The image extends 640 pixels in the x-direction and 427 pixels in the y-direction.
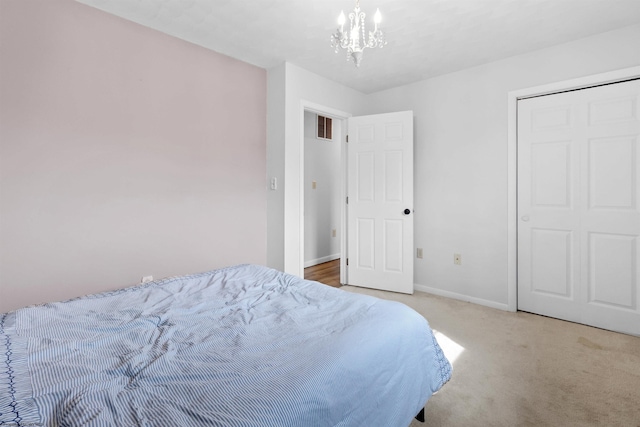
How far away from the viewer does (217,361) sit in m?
0.99

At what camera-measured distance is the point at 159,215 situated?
2549 millimetres

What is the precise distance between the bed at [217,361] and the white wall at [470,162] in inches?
80.4

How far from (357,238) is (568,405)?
2419mm

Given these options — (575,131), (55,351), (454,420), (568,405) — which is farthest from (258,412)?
(575,131)

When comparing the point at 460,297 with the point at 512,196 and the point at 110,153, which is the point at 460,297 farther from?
the point at 110,153

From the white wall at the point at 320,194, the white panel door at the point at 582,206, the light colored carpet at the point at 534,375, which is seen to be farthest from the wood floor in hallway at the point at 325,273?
the white panel door at the point at 582,206

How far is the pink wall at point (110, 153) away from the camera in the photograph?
1930 mm

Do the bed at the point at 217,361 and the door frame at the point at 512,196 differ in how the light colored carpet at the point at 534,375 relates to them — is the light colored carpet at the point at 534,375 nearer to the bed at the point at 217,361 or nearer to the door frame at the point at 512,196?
the door frame at the point at 512,196

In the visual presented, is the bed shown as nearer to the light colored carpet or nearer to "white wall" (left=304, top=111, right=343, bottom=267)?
the light colored carpet

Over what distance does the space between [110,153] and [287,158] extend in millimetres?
1473

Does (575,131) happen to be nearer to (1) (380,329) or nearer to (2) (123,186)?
(1) (380,329)

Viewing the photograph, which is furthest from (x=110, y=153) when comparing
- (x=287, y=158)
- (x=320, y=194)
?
(x=320, y=194)

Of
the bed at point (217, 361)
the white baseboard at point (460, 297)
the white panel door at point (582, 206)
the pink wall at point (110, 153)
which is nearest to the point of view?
the bed at point (217, 361)

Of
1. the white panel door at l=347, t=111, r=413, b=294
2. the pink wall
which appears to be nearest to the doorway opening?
the white panel door at l=347, t=111, r=413, b=294
